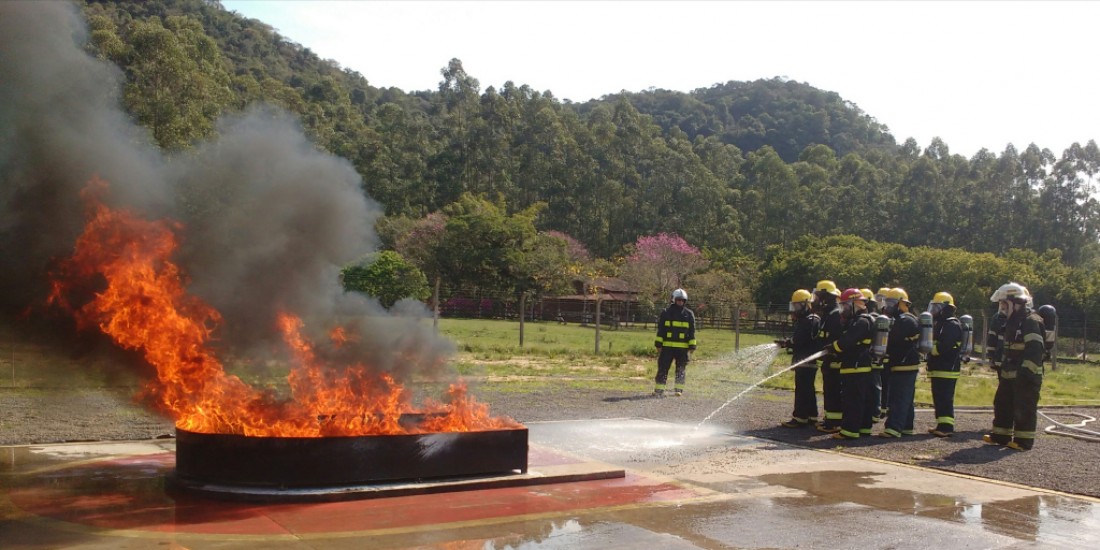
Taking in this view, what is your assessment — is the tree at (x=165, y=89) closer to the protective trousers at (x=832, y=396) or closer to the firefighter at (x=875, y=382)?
the protective trousers at (x=832, y=396)

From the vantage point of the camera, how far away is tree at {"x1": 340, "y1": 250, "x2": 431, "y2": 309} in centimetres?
3053

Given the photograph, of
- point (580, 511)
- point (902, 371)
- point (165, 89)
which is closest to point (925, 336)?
point (902, 371)

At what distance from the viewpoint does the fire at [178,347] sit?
8.08m

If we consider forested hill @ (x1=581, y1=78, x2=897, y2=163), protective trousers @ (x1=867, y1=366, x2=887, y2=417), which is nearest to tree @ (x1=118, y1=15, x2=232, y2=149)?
protective trousers @ (x1=867, y1=366, x2=887, y2=417)

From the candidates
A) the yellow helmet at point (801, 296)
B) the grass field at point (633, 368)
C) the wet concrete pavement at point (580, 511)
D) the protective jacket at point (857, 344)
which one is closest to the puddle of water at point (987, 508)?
the wet concrete pavement at point (580, 511)

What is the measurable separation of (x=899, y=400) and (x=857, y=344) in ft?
3.81

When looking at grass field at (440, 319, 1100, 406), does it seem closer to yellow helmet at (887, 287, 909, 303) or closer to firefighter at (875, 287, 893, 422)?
firefighter at (875, 287, 893, 422)

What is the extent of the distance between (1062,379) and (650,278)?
1173 inches

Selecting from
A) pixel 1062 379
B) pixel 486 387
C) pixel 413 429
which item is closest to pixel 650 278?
pixel 1062 379

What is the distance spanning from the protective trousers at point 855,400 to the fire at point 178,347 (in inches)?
276

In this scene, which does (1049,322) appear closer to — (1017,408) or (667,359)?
(1017,408)

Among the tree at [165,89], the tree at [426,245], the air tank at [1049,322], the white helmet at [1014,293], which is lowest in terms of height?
the air tank at [1049,322]

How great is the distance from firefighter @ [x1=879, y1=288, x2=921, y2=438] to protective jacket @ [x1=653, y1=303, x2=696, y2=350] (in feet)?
14.9

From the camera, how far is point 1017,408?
1195 centimetres
